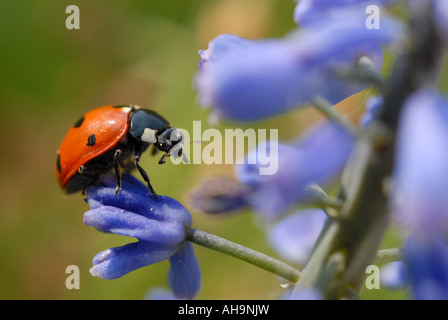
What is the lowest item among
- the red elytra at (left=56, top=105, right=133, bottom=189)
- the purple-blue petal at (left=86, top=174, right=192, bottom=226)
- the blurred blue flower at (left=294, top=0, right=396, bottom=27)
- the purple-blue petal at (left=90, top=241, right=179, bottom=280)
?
the purple-blue petal at (left=90, top=241, right=179, bottom=280)

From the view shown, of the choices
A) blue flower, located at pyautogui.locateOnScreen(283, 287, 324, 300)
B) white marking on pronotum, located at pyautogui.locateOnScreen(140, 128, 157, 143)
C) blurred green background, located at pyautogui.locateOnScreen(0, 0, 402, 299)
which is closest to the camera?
blue flower, located at pyautogui.locateOnScreen(283, 287, 324, 300)

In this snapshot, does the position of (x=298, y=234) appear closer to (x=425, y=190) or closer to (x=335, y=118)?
(x=335, y=118)

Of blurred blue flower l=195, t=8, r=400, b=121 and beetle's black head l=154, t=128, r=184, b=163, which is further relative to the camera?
beetle's black head l=154, t=128, r=184, b=163

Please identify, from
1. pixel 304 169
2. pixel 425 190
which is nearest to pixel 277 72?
pixel 304 169

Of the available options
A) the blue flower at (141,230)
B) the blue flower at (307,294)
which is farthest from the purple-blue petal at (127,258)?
the blue flower at (307,294)

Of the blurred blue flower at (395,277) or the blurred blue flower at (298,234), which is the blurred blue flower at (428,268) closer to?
the blurred blue flower at (395,277)

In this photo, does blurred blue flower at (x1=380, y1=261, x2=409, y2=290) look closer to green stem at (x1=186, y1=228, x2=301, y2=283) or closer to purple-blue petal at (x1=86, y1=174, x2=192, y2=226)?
green stem at (x1=186, y1=228, x2=301, y2=283)

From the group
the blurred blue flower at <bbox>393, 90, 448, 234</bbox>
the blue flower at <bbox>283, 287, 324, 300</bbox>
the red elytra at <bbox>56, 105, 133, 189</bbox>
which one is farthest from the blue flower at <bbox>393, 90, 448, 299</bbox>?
the red elytra at <bbox>56, 105, 133, 189</bbox>
